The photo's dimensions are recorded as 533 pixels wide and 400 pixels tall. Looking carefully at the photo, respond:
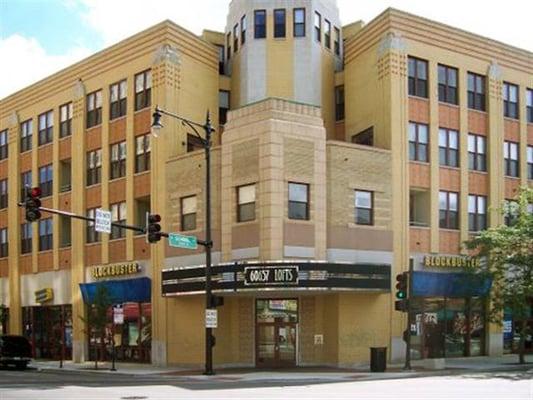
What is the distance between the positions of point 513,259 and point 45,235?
2676 centimetres

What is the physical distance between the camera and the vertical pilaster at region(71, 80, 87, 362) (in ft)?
148

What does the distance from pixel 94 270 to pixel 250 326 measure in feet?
36.3

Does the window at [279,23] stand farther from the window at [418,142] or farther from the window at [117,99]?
the window at [117,99]

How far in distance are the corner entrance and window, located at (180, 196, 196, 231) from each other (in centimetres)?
515

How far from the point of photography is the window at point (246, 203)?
117 feet

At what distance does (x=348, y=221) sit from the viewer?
3666 centimetres

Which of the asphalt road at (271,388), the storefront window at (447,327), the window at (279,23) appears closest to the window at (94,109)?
the window at (279,23)

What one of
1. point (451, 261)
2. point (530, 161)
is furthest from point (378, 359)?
point (530, 161)

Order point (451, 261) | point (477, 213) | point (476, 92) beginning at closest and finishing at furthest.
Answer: point (451, 261) < point (477, 213) < point (476, 92)

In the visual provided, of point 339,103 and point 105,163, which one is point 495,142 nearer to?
point 339,103

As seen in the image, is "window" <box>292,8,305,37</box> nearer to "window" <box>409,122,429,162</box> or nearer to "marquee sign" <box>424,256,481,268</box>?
"window" <box>409,122,429,162</box>

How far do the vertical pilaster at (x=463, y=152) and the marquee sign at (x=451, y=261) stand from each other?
0.70m

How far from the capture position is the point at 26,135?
170 ft

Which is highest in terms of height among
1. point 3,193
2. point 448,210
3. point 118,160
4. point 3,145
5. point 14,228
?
point 3,145
